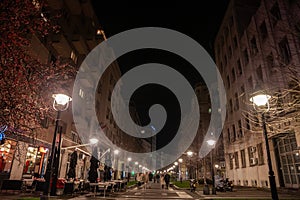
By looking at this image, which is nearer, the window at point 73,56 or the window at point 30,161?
the window at point 30,161

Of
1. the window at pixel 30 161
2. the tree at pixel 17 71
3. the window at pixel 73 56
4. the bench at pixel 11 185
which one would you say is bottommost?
the bench at pixel 11 185

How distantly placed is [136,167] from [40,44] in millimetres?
77795

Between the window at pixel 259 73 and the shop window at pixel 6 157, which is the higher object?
the window at pixel 259 73

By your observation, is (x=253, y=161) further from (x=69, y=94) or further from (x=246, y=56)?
(x=69, y=94)

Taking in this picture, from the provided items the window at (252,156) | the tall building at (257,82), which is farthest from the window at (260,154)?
the window at (252,156)

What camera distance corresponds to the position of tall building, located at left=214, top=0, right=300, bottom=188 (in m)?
16.9

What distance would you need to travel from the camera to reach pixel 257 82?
874 inches

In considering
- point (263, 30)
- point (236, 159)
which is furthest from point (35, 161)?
point (263, 30)

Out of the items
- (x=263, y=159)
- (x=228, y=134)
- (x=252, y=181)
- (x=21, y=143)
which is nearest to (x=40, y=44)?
(x=21, y=143)

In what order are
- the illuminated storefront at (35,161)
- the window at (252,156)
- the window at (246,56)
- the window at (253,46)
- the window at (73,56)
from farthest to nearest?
the window at (246,56)
the window at (73,56)
the window at (253,46)
the window at (252,156)
the illuminated storefront at (35,161)

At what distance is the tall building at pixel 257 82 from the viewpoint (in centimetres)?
1686

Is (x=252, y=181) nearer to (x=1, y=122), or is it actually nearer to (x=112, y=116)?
(x=1, y=122)

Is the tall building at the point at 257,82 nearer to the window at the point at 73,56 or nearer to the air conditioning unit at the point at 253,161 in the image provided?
the air conditioning unit at the point at 253,161

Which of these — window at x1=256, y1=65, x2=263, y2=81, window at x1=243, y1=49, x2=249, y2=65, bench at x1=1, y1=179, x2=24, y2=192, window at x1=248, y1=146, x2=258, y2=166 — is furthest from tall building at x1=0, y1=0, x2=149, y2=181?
window at x1=243, y1=49, x2=249, y2=65
